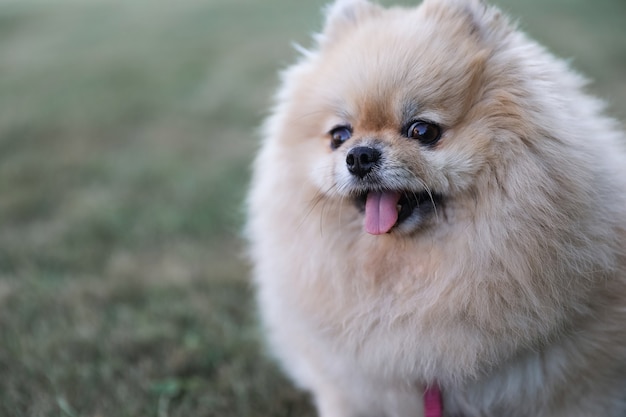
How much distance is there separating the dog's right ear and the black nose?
667mm

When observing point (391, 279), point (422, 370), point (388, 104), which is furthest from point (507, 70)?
point (422, 370)

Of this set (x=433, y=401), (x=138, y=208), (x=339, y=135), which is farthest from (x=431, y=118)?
(x=138, y=208)

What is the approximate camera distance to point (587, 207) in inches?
77.8

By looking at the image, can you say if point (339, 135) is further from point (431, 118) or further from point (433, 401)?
point (433, 401)

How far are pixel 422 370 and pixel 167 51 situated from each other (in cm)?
862

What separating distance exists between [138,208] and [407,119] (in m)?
3.23

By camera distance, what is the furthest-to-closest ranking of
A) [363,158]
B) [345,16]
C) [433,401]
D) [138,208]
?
[138,208], [345,16], [433,401], [363,158]

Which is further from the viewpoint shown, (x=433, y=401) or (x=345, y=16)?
(x=345, y=16)

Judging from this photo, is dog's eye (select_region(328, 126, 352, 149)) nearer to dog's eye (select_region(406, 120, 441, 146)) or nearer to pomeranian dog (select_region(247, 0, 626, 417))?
pomeranian dog (select_region(247, 0, 626, 417))

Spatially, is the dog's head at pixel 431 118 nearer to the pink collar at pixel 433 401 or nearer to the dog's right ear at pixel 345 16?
the dog's right ear at pixel 345 16

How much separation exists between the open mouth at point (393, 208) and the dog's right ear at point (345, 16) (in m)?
0.73

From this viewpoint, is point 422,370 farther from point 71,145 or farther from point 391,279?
point 71,145

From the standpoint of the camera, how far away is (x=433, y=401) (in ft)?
7.07

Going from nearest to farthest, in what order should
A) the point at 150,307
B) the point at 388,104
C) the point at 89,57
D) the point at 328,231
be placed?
1. the point at 388,104
2. the point at 328,231
3. the point at 150,307
4. the point at 89,57
